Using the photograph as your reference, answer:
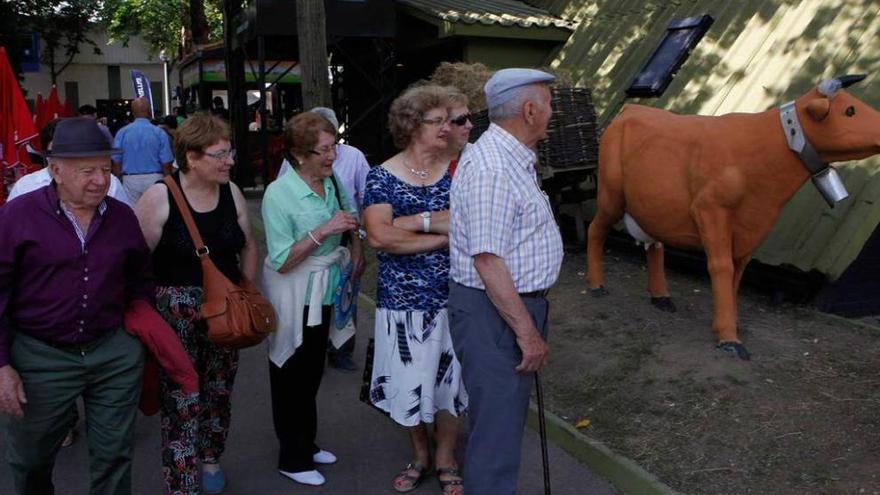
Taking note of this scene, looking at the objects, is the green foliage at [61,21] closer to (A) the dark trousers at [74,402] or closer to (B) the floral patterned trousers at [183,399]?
(B) the floral patterned trousers at [183,399]

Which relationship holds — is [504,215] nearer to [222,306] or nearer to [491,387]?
[491,387]

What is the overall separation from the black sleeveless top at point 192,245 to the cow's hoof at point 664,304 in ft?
12.8

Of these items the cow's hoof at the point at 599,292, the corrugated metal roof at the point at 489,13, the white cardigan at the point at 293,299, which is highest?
the corrugated metal roof at the point at 489,13

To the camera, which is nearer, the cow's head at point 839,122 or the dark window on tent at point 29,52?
the cow's head at point 839,122

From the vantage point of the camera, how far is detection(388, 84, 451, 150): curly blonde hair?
425 centimetres

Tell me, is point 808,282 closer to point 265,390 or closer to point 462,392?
point 462,392

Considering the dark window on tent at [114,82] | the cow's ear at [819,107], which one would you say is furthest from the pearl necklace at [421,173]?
the dark window on tent at [114,82]

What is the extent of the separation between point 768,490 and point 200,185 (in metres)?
3.13

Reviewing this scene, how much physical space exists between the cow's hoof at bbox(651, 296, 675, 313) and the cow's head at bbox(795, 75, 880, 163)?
198cm

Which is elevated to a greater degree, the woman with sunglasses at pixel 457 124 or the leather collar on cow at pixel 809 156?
the woman with sunglasses at pixel 457 124

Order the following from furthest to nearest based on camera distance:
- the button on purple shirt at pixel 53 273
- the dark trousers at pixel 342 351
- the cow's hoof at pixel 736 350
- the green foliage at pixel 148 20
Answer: the green foliage at pixel 148 20, the dark trousers at pixel 342 351, the cow's hoof at pixel 736 350, the button on purple shirt at pixel 53 273

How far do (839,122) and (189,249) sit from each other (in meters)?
3.92

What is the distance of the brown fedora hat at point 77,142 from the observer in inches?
136

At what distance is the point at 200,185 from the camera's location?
13.9ft
